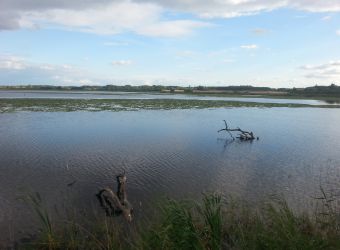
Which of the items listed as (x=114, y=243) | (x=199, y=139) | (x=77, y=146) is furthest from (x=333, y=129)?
(x=114, y=243)

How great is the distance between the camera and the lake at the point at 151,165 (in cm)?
1402

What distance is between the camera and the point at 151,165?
19297mm

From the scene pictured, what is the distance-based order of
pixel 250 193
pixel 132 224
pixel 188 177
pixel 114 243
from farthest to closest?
pixel 188 177, pixel 250 193, pixel 132 224, pixel 114 243

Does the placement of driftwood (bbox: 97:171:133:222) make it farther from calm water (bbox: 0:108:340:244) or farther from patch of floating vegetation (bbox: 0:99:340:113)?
patch of floating vegetation (bbox: 0:99:340:113)

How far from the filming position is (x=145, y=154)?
22.2m

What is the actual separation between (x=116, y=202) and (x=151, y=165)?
712 centimetres

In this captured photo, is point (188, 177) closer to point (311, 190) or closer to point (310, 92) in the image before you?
point (311, 190)

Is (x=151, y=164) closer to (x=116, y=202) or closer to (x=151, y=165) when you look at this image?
(x=151, y=165)

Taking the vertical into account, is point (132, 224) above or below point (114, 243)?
below

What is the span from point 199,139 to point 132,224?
61.2 ft

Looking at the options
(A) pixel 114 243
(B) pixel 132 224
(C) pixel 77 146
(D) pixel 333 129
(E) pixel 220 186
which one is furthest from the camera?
(D) pixel 333 129

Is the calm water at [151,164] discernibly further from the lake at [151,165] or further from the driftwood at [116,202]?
the driftwood at [116,202]

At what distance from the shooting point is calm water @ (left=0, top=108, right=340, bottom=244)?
14.3 m

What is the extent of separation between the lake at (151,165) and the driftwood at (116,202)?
1.07ft
